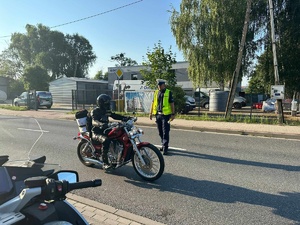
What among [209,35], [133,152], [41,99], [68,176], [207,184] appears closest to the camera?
[68,176]

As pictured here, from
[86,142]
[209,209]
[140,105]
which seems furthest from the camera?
[140,105]

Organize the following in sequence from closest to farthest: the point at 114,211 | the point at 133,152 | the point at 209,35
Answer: the point at 114,211
the point at 133,152
the point at 209,35

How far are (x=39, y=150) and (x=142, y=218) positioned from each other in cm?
511

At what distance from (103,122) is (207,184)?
2.33 metres

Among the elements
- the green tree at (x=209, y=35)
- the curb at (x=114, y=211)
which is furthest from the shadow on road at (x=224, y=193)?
the green tree at (x=209, y=35)

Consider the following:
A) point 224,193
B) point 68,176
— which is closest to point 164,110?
point 224,193

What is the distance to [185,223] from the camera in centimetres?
335

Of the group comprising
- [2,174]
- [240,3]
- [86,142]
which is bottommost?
[86,142]

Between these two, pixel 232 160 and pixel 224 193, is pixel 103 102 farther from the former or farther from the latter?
pixel 232 160

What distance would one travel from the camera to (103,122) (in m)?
5.25

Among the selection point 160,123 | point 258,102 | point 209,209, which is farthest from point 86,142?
point 258,102

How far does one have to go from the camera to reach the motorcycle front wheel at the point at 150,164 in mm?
4770

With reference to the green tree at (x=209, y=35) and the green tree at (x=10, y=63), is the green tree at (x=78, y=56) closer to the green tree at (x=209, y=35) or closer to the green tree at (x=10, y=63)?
the green tree at (x=10, y=63)

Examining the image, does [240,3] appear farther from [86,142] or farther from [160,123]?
[86,142]
